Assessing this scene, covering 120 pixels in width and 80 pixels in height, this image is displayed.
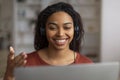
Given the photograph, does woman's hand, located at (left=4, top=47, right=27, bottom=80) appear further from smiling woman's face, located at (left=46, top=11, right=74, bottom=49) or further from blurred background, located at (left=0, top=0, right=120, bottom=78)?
blurred background, located at (left=0, top=0, right=120, bottom=78)

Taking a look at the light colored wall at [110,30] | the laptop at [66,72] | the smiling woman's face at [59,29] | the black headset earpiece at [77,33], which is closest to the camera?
the laptop at [66,72]

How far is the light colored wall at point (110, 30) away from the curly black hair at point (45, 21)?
3148 mm

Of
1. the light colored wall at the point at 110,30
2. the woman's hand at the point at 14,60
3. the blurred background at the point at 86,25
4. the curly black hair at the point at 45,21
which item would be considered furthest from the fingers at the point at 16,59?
the light colored wall at the point at 110,30

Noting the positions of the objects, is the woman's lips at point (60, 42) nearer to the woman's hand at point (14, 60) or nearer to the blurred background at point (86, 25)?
the woman's hand at point (14, 60)

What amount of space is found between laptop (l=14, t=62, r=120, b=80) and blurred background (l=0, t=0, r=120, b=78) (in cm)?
351

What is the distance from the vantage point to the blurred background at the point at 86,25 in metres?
4.24


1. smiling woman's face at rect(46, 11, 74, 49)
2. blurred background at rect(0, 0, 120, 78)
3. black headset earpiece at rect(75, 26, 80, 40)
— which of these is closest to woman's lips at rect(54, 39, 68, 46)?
smiling woman's face at rect(46, 11, 74, 49)

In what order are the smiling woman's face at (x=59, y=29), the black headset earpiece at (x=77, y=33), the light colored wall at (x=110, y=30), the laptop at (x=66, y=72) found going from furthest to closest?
the light colored wall at (x=110, y=30)
the black headset earpiece at (x=77, y=33)
the smiling woman's face at (x=59, y=29)
the laptop at (x=66, y=72)

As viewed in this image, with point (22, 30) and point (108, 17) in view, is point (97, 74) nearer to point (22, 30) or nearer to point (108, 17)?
point (108, 17)

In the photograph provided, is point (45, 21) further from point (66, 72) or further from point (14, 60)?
point (66, 72)

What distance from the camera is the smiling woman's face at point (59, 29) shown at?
97 cm

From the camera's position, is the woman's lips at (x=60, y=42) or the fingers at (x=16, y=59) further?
the woman's lips at (x=60, y=42)

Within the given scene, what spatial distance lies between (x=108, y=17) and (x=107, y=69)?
140 inches

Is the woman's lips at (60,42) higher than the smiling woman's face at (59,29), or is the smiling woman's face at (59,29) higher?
the smiling woman's face at (59,29)
